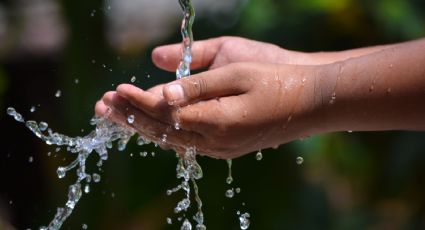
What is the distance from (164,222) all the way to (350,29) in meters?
1.13

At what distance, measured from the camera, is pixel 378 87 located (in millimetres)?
1509

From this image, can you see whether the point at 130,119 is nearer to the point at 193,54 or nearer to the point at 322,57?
the point at 193,54

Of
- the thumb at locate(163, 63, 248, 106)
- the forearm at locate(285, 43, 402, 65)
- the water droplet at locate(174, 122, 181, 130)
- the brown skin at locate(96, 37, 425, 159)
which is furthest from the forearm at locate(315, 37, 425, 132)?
the forearm at locate(285, 43, 402, 65)

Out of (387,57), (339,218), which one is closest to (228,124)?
(387,57)

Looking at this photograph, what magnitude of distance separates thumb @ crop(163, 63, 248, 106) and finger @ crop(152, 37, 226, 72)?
498 mm

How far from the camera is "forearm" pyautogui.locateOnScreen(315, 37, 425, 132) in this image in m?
1.49

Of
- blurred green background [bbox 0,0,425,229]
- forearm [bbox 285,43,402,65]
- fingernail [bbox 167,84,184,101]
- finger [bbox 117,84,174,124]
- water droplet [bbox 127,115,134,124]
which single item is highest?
forearm [bbox 285,43,402,65]

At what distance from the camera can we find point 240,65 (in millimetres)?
1477

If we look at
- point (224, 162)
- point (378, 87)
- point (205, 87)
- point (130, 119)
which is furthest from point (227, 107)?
point (224, 162)

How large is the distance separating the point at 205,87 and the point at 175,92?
65mm

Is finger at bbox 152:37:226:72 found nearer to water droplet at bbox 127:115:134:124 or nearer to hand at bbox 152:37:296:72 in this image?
hand at bbox 152:37:296:72

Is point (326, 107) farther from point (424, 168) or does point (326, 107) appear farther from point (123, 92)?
point (424, 168)

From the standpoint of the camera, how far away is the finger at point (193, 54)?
1960 millimetres

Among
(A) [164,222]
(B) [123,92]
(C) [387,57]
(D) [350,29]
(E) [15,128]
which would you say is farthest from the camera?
(E) [15,128]
